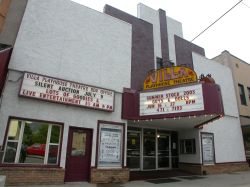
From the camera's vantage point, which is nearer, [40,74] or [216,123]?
[40,74]

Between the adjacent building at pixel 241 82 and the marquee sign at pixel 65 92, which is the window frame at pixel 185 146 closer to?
the adjacent building at pixel 241 82

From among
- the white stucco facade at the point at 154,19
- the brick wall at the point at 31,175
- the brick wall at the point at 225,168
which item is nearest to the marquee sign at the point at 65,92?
the brick wall at the point at 31,175

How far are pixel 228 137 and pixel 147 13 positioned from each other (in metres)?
11.5

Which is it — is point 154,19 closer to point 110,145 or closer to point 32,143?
point 110,145

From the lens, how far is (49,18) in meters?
12.5

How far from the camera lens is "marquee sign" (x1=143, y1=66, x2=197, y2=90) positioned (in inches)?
498

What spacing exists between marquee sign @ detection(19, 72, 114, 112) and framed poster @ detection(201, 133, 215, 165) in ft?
25.2

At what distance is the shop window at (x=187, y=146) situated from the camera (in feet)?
54.4

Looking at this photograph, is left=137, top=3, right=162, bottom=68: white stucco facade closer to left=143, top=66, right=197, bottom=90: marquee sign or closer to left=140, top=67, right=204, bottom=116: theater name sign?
left=143, top=66, right=197, bottom=90: marquee sign

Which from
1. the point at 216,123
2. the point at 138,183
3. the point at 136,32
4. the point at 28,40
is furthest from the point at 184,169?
the point at 28,40

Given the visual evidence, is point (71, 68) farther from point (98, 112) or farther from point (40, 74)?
point (98, 112)

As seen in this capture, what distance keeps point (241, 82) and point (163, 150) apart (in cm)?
1077

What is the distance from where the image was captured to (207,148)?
16.6 meters

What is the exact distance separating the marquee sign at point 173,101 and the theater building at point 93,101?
51 mm
